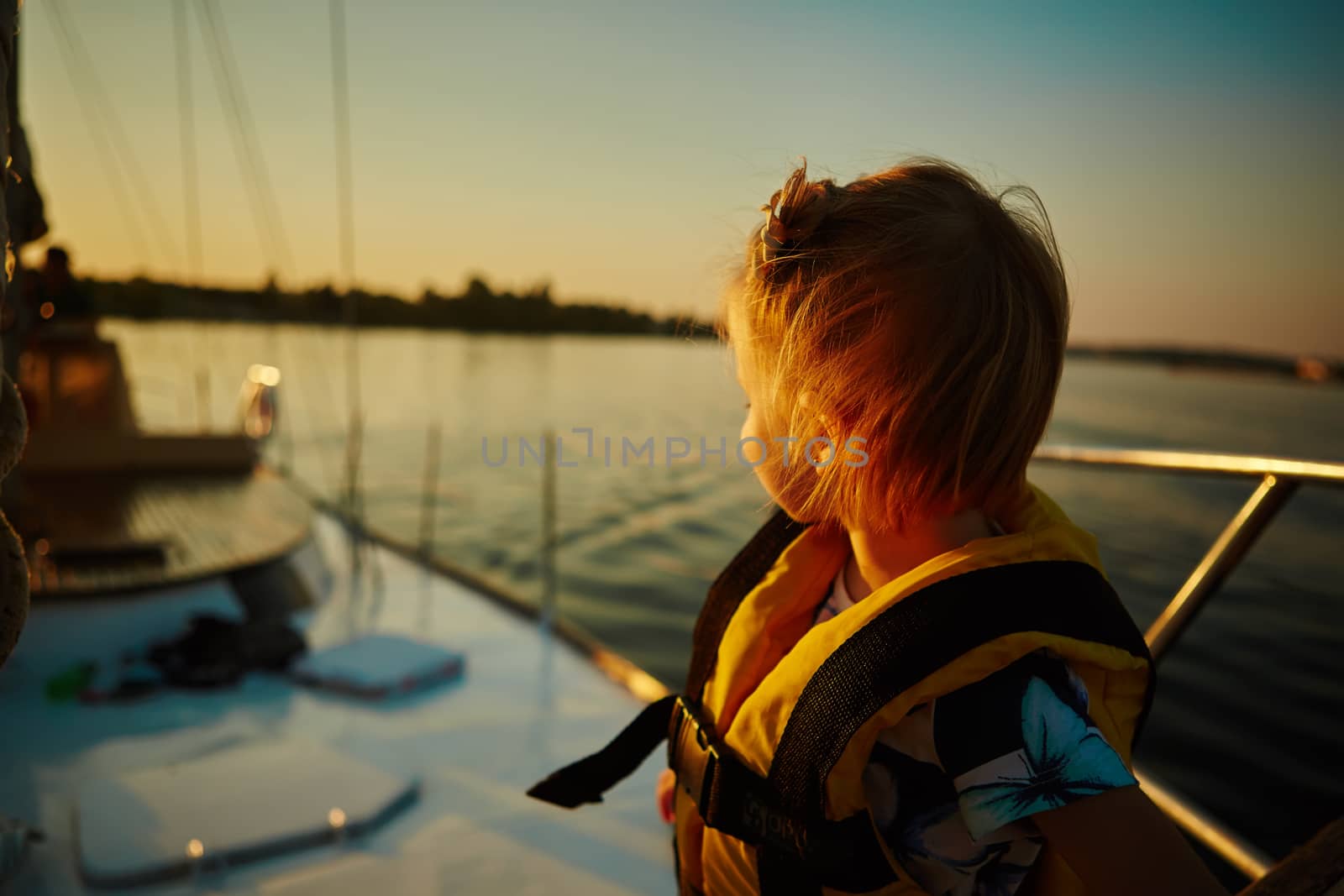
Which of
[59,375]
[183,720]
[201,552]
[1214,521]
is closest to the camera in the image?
[183,720]

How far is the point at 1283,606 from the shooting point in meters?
7.86

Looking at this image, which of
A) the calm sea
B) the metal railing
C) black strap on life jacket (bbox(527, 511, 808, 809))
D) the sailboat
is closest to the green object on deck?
the sailboat

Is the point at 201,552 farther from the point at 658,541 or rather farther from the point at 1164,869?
the point at 658,541

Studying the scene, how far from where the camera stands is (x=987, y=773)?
63 centimetres

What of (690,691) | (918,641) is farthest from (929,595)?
(690,691)

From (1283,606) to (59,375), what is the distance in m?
9.86

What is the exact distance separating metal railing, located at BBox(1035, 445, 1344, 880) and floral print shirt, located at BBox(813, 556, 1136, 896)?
1.59 feet

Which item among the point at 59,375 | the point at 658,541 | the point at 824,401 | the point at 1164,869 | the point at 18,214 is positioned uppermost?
the point at 18,214

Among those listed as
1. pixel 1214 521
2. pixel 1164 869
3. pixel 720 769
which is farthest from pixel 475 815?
pixel 1214 521

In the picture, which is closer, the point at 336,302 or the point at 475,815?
the point at 475,815

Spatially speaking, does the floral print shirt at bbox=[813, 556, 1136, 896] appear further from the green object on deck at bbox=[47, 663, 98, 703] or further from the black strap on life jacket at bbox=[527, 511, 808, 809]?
the green object on deck at bbox=[47, 663, 98, 703]

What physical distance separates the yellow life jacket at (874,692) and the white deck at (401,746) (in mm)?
898

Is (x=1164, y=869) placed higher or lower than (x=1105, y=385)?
higher

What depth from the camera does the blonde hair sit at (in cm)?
73
